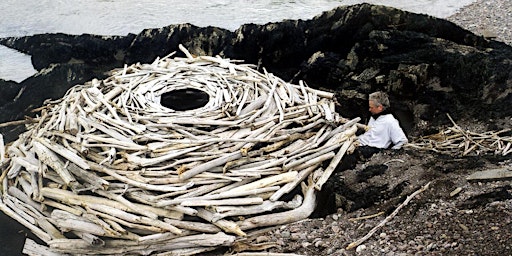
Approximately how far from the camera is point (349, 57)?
21.4 feet

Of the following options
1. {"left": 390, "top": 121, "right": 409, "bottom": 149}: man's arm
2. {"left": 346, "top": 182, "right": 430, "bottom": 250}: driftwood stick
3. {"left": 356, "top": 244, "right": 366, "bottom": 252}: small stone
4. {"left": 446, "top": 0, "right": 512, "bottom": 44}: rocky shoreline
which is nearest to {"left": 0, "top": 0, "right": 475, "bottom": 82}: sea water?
{"left": 446, "top": 0, "right": 512, "bottom": 44}: rocky shoreline

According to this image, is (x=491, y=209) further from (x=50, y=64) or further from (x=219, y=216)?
(x=50, y=64)

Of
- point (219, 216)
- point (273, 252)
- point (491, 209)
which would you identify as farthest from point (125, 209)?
point (491, 209)

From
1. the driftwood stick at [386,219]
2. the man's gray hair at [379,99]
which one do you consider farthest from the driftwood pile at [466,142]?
the driftwood stick at [386,219]

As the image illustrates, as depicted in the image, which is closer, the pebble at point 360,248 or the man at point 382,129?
the pebble at point 360,248

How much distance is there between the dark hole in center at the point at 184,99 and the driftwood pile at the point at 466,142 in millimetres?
1823

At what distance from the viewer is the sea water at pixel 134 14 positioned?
7.49 m

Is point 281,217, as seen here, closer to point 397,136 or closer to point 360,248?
point 360,248

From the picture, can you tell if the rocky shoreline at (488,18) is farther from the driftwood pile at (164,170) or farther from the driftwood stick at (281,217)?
the driftwood stick at (281,217)

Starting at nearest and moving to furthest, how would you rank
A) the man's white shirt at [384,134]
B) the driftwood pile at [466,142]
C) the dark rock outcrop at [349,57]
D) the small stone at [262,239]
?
the small stone at [262,239]
the driftwood pile at [466,142]
the man's white shirt at [384,134]
the dark rock outcrop at [349,57]

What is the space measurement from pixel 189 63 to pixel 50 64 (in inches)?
66.2

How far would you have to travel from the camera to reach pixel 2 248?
4777 mm

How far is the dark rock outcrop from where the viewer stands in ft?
19.2

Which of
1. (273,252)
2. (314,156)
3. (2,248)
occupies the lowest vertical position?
(2,248)
